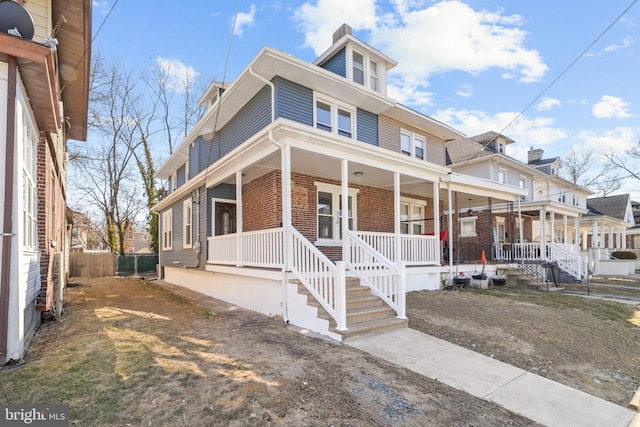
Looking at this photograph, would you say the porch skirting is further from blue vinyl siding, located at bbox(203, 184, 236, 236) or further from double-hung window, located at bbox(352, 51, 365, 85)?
double-hung window, located at bbox(352, 51, 365, 85)

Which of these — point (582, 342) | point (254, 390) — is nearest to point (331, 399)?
point (254, 390)

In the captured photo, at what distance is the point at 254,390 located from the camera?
3.57m

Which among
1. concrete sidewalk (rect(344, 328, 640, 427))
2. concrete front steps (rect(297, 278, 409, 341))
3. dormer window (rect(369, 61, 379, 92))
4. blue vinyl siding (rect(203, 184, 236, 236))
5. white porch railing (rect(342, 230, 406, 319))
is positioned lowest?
concrete sidewalk (rect(344, 328, 640, 427))

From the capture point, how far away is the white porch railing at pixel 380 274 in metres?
6.66

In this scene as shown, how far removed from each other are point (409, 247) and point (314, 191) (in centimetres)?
331

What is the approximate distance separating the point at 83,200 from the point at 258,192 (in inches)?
948

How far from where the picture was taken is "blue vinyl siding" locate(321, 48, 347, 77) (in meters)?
11.5

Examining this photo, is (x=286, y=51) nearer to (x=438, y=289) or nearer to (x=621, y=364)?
(x=438, y=289)

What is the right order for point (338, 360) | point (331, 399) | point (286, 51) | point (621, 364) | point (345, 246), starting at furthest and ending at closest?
1. point (286, 51)
2. point (345, 246)
3. point (621, 364)
4. point (338, 360)
5. point (331, 399)

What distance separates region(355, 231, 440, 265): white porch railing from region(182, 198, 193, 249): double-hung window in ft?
22.8

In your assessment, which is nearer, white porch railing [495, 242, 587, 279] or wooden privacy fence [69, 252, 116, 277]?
white porch railing [495, 242, 587, 279]

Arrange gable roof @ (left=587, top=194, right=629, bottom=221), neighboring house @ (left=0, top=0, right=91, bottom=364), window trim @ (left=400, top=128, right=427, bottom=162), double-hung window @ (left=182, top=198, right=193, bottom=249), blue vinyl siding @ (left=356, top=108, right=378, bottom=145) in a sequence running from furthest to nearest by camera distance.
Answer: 1. gable roof @ (left=587, top=194, right=629, bottom=221)
2. window trim @ (left=400, top=128, right=427, bottom=162)
3. double-hung window @ (left=182, top=198, right=193, bottom=249)
4. blue vinyl siding @ (left=356, top=108, right=378, bottom=145)
5. neighboring house @ (left=0, top=0, right=91, bottom=364)

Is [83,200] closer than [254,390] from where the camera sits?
No

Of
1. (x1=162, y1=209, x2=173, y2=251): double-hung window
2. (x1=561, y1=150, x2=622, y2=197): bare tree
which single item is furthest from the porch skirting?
(x1=561, y1=150, x2=622, y2=197): bare tree
